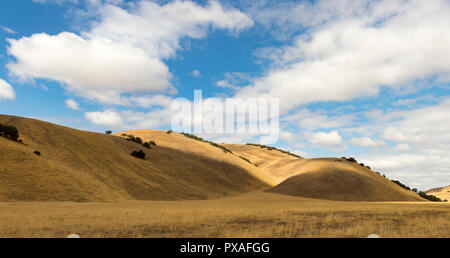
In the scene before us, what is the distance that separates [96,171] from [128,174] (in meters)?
5.93

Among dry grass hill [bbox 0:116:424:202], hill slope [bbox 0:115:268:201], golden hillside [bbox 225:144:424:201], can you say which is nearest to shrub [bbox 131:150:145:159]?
hill slope [bbox 0:115:268:201]

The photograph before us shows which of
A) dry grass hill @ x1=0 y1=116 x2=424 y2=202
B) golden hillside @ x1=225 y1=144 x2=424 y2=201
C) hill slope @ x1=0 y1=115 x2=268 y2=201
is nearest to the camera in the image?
hill slope @ x1=0 y1=115 x2=268 y2=201

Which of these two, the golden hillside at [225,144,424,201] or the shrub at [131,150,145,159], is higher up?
the shrub at [131,150,145,159]

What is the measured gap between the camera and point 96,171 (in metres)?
49.6

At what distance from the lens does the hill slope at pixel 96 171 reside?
3672 centimetres

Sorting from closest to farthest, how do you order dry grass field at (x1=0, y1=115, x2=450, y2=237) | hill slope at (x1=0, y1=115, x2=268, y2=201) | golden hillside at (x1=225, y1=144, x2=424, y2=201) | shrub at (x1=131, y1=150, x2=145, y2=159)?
dry grass field at (x1=0, y1=115, x2=450, y2=237)
hill slope at (x1=0, y1=115, x2=268, y2=201)
golden hillside at (x1=225, y1=144, x2=424, y2=201)
shrub at (x1=131, y1=150, x2=145, y2=159)

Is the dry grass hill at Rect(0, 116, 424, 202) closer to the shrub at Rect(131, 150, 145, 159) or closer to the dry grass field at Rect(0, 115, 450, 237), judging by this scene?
the dry grass field at Rect(0, 115, 450, 237)

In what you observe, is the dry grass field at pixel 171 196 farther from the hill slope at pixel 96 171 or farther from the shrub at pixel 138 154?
the shrub at pixel 138 154

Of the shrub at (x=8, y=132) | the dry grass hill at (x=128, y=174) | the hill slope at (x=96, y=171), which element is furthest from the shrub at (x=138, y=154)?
the shrub at (x=8, y=132)

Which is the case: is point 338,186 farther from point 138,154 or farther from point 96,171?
point 96,171

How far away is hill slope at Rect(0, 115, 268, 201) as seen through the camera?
36.7 meters

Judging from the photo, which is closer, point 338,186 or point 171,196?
point 171,196

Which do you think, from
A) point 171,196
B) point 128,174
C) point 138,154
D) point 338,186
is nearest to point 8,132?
point 128,174
